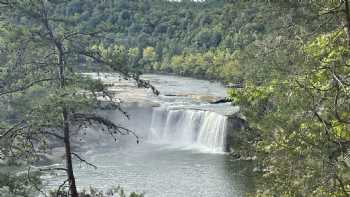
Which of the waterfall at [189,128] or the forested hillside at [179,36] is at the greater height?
the forested hillside at [179,36]

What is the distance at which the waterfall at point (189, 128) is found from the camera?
30.2m

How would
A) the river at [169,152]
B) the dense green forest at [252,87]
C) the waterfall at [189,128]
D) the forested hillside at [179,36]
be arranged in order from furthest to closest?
the forested hillside at [179,36] < the waterfall at [189,128] < the river at [169,152] < the dense green forest at [252,87]

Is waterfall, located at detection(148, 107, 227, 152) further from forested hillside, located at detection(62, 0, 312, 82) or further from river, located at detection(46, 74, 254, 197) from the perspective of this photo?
forested hillside, located at detection(62, 0, 312, 82)

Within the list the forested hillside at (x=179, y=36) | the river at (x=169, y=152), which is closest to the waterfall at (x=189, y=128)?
the river at (x=169, y=152)

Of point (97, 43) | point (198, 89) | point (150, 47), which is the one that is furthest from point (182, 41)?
point (97, 43)

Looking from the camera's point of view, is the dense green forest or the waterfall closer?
the dense green forest

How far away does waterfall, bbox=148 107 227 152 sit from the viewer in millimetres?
30188

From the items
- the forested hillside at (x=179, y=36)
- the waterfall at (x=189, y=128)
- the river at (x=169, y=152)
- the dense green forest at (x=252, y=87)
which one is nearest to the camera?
the dense green forest at (x=252, y=87)

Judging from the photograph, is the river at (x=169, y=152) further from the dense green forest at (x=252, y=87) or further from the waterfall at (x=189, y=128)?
the dense green forest at (x=252, y=87)

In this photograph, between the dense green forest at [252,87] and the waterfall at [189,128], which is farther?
the waterfall at [189,128]

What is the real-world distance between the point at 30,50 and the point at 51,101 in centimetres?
140

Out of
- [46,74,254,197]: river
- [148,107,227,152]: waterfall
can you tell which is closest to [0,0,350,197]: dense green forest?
[46,74,254,197]: river

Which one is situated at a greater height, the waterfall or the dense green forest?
the dense green forest

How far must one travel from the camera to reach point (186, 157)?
88.5 ft
